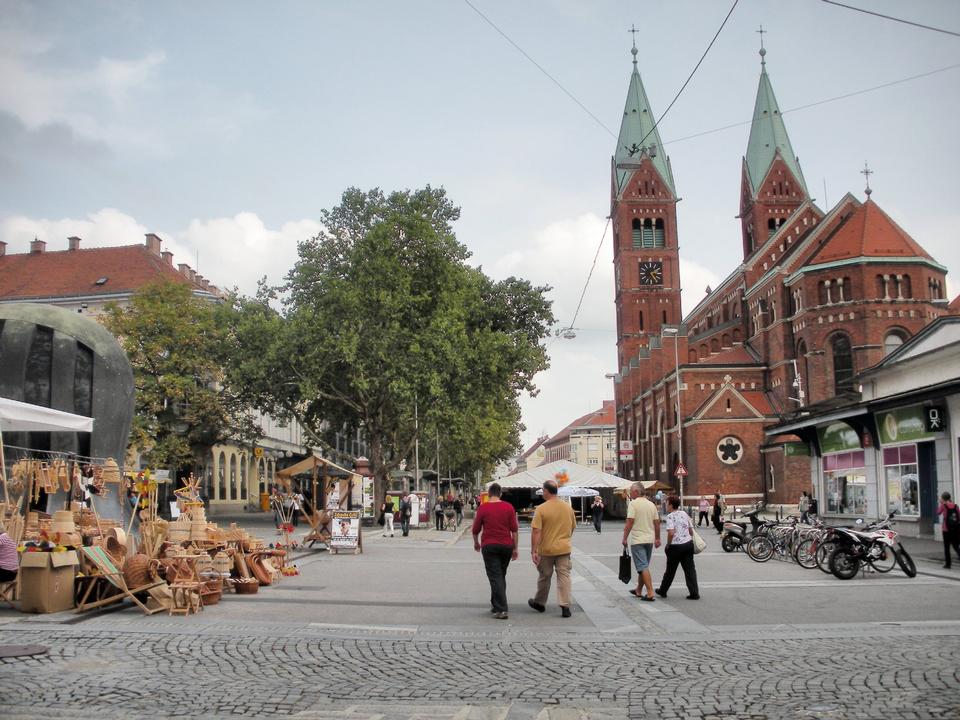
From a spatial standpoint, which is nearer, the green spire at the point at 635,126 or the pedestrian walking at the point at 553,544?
the pedestrian walking at the point at 553,544

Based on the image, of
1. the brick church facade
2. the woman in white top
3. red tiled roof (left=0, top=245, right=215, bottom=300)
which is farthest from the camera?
red tiled roof (left=0, top=245, right=215, bottom=300)

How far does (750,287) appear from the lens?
2756 inches

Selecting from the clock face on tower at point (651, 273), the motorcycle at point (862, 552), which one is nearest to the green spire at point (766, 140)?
the clock face on tower at point (651, 273)

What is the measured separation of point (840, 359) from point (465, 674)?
53.4 metres

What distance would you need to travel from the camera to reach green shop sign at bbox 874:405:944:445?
22844mm

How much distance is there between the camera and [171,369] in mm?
42594

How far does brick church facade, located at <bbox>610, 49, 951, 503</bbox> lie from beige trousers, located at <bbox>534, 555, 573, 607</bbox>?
76.8ft

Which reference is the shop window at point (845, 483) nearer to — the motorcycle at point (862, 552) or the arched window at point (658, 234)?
the motorcycle at point (862, 552)

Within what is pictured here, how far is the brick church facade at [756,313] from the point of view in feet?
181

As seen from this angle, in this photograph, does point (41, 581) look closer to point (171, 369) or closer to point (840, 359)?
point (171, 369)

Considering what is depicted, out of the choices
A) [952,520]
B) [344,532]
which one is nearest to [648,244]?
[344,532]

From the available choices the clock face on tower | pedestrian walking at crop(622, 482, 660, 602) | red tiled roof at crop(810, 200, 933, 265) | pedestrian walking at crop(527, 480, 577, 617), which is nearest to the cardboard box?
pedestrian walking at crop(527, 480, 577, 617)

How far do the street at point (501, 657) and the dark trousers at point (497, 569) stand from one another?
0.91 feet

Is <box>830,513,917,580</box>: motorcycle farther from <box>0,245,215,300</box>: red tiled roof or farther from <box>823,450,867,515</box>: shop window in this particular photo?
<box>0,245,215,300</box>: red tiled roof
